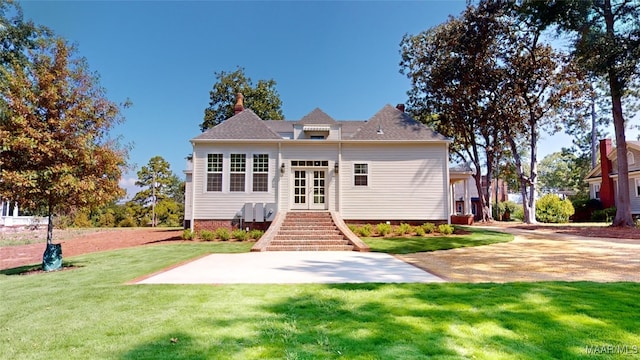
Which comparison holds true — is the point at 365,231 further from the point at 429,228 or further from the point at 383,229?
the point at 429,228

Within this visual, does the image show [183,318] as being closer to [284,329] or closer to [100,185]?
[284,329]

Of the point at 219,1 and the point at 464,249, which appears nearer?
the point at 464,249

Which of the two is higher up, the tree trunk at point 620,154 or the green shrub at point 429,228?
the tree trunk at point 620,154

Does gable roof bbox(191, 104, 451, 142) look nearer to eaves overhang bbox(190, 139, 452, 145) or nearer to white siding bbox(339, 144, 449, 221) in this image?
eaves overhang bbox(190, 139, 452, 145)

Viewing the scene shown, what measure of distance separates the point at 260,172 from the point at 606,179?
24.9m

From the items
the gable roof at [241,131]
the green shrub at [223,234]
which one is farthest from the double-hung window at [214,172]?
the green shrub at [223,234]

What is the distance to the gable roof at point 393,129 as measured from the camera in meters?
14.9

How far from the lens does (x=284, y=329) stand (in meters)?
3.19

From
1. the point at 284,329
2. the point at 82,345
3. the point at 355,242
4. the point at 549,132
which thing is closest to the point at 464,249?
the point at 355,242

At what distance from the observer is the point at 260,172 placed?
14453 millimetres

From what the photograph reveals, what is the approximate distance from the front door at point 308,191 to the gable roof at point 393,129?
2.66 m

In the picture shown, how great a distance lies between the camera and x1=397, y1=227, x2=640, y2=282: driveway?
227 inches

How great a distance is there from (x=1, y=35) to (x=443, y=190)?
2277cm

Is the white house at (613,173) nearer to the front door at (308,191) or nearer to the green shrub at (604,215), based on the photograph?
the green shrub at (604,215)
